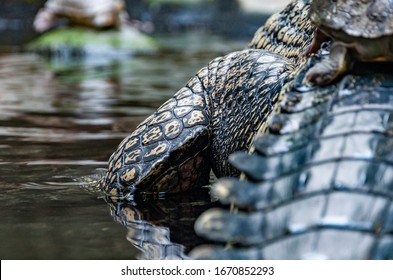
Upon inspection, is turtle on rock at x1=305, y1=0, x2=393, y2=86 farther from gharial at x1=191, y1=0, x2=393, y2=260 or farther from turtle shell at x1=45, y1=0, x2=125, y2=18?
turtle shell at x1=45, y1=0, x2=125, y2=18

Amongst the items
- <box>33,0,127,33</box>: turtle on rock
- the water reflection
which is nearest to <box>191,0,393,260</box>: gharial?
the water reflection

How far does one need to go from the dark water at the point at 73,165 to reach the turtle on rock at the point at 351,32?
86 centimetres

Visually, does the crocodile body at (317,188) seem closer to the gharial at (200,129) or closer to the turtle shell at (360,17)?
the turtle shell at (360,17)

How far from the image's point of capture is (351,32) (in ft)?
5.43

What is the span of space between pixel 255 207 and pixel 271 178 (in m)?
0.08

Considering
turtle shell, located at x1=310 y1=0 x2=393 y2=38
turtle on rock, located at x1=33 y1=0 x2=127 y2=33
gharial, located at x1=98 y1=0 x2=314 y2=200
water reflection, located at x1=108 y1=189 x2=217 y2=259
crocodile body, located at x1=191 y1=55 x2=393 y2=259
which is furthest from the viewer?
turtle on rock, located at x1=33 y1=0 x2=127 y2=33

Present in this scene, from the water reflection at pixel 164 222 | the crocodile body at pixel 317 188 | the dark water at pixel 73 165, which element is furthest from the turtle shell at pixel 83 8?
the crocodile body at pixel 317 188

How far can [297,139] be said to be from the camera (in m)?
1.55

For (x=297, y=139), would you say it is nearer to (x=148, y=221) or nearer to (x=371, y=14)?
(x=371, y=14)

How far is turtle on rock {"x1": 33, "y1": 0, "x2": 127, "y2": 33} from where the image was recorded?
12758 millimetres

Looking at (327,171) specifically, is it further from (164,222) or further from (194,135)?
(194,135)

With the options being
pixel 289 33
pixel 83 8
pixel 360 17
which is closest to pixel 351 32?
pixel 360 17

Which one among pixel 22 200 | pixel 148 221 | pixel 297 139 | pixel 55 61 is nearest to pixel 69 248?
pixel 148 221

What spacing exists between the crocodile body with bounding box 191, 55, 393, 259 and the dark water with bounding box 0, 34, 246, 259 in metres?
0.85
